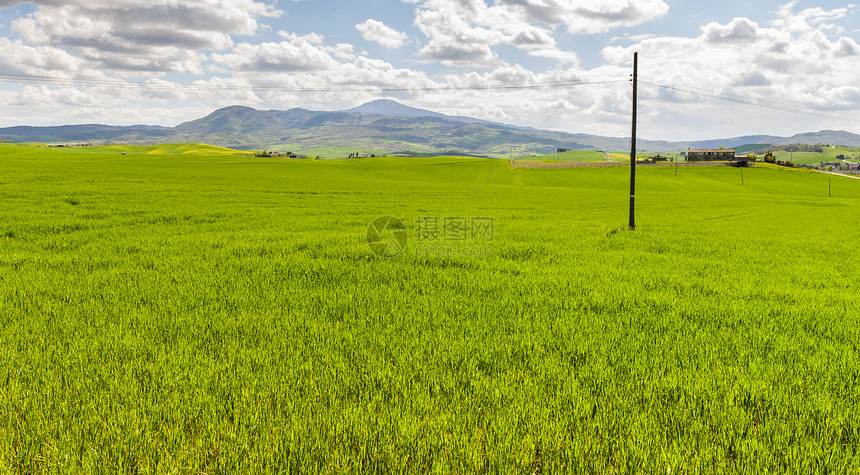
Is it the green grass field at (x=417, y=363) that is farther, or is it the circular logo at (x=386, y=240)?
the circular logo at (x=386, y=240)

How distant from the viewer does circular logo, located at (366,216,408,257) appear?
511 inches

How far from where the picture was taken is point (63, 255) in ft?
38.2

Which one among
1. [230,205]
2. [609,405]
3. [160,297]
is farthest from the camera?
[230,205]

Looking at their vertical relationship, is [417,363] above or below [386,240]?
below

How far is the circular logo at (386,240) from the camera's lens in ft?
42.5

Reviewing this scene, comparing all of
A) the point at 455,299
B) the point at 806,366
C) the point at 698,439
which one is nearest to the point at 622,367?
the point at 698,439

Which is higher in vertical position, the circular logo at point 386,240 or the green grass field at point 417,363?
the circular logo at point 386,240

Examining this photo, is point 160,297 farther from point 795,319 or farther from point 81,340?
point 795,319

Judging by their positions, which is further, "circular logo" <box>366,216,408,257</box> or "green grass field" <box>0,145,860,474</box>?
"circular logo" <box>366,216,408,257</box>

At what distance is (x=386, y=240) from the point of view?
49.0ft

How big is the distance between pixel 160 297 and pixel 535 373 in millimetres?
7572

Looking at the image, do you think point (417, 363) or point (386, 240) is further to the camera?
point (386, 240)

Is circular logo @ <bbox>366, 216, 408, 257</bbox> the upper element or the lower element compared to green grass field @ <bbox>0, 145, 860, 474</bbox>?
upper

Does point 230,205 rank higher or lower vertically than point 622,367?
higher
